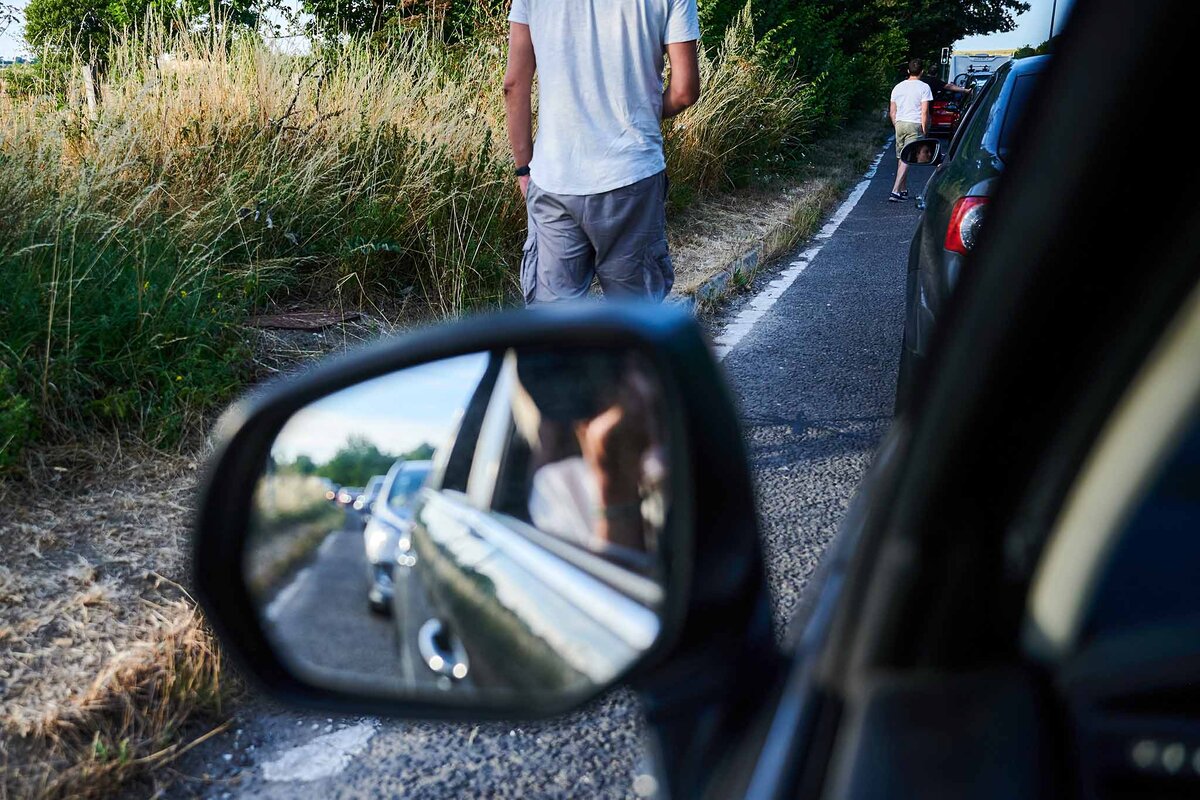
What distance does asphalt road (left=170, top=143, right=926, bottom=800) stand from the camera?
7.41 feet

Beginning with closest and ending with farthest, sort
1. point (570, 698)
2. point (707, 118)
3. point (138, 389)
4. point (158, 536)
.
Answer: point (570, 698)
point (158, 536)
point (138, 389)
point (707, 118)

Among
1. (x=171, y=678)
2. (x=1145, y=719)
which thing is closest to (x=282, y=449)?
(x=1145, y=719)

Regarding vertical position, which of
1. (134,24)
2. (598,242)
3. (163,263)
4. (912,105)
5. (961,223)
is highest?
(134,24)

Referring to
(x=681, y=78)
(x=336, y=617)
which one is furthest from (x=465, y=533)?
(x=681, y=78)

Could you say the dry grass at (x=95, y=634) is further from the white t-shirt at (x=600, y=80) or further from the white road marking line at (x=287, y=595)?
the white t-shirt at (x=600, y=80)

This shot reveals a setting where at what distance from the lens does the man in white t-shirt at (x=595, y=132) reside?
3.46 metres

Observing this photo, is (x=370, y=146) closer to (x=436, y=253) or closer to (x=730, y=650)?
(x=436, y=253)

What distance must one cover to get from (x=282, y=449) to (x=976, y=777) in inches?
28.2

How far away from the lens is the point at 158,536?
123 inches

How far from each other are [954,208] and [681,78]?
1.14m

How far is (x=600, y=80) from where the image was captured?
3.49m

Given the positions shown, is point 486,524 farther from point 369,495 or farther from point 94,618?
point 94,618

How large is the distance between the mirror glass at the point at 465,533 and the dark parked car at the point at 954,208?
7.28 ft

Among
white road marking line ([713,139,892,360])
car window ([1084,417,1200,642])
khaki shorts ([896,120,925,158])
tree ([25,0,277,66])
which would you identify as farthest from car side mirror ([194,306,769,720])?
khaki shorts ([896,120,925,158])
